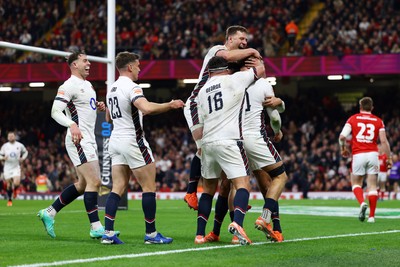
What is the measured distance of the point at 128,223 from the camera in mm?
14445

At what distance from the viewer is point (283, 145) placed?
33.5 m

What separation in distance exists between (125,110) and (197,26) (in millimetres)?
25644

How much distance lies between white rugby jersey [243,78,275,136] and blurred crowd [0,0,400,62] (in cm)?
2194

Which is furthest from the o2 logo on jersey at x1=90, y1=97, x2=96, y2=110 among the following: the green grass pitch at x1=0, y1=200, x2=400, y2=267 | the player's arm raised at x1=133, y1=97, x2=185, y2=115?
the green grass pitch at x1=0, y1=200, x2=400, y2=267

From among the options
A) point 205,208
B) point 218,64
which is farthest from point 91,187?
point 218,64

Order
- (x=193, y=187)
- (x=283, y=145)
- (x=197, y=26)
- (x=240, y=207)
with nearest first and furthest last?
(x=240, y=207), (x=193, y=187), (x=283, y=145), (x=197, y=26)

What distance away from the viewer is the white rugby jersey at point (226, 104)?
9359 mm

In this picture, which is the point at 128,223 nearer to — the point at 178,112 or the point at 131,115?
the point at 131,115

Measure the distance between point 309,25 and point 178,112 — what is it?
7.01 meters

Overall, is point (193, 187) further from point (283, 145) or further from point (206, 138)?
point (283, 145)

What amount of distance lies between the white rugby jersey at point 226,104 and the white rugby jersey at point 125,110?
98cm

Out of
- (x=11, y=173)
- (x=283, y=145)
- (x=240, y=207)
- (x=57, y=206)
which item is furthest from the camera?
(x=283, y=145)

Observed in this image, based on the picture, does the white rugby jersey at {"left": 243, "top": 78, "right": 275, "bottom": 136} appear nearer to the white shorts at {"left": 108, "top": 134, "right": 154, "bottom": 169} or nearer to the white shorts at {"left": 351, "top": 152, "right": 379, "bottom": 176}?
the white shorts at {"left": 108, "top": 134, "right": 154, "bottom": 169}

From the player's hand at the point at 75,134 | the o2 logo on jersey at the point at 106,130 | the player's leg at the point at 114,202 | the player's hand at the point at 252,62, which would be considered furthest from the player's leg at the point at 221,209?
the o2 logo on jersey at the point at 106,130
